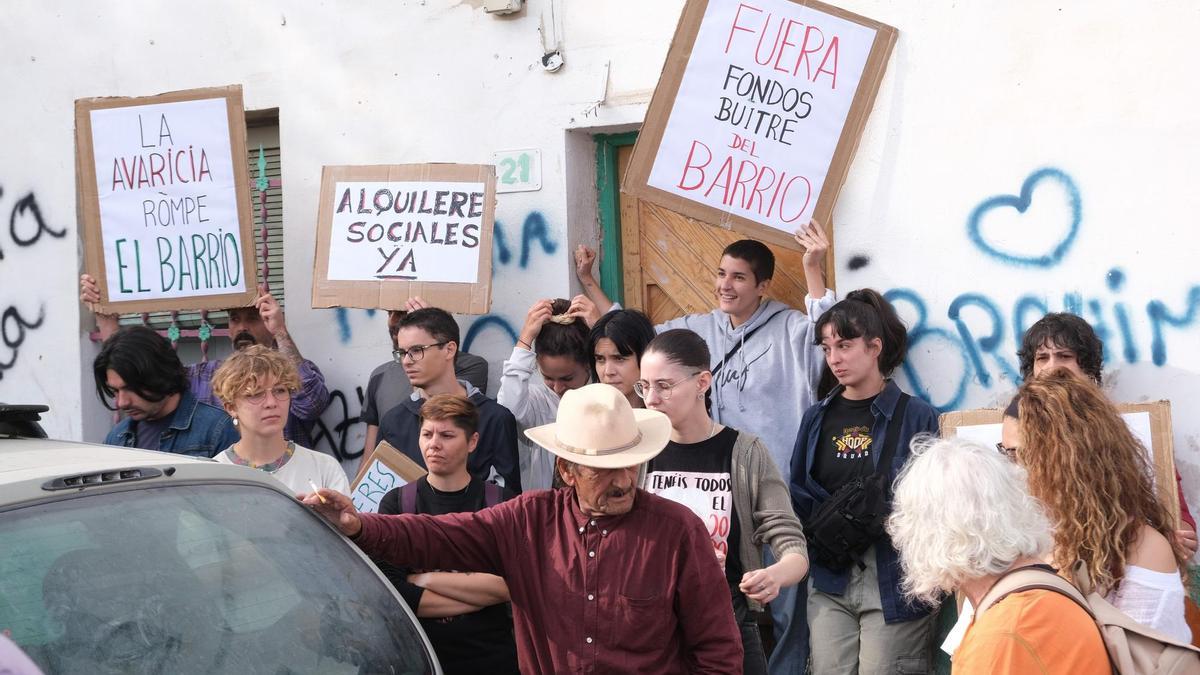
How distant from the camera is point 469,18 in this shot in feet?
22.5

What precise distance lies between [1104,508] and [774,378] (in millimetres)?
2190

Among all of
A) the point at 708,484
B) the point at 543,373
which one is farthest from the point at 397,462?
the point at 708,484

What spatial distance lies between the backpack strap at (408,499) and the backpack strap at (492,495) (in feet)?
0.81

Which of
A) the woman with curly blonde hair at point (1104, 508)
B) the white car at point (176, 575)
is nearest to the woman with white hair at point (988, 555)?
the woman with curly blonde hair at point (1104, 508)

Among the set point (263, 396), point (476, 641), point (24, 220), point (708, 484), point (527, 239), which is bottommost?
point (476, 641)

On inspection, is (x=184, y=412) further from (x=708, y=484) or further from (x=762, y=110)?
(x=762, y=110)

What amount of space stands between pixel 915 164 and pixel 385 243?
2524mm

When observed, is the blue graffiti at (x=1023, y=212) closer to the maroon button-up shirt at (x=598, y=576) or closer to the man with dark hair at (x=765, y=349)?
the man with dark hair at (x=765, y=349)

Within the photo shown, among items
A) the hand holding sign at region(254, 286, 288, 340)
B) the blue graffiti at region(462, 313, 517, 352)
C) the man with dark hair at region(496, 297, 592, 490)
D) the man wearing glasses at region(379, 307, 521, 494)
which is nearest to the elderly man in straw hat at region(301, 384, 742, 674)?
the man wearing glasses at region(379, 307, 521, 494)

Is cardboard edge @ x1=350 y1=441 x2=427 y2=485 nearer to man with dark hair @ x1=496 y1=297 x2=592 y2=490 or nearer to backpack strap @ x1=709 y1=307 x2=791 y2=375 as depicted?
man with dark hair @ x1=496 y1=297 x2=592 y2=490

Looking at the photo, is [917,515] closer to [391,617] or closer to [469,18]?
[391,617]

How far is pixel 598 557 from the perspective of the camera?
336cm

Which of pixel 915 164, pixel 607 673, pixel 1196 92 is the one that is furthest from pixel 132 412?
pixel 1196 92

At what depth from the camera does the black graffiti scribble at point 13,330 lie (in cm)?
795
